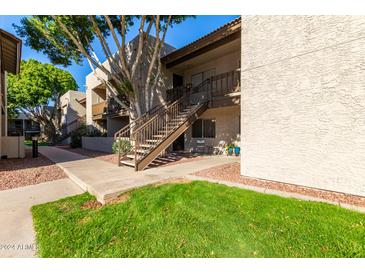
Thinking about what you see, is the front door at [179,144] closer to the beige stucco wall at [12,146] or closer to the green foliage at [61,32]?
the green foliage at [61,32]

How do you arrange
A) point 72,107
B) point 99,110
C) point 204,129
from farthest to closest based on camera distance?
point 72,107 < point 99,110 < point 204,129

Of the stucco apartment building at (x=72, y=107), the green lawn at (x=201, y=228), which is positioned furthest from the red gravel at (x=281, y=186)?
the stucco apartment building at (x=72, y=107)

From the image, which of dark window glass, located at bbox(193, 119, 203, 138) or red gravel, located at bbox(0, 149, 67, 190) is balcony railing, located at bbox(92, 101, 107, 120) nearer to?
dark window glass, located at bbox(193, 119, 203, 138)

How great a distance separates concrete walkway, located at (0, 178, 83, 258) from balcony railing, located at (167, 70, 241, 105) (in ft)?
24.4

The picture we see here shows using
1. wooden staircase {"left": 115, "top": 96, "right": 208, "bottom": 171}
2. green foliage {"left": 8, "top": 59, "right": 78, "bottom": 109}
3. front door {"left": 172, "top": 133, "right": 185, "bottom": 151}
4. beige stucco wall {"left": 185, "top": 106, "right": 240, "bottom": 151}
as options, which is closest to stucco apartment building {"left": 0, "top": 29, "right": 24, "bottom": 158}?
wooden staircase {"left": 115, "top": 96, "right": 208, "bottom": 171}

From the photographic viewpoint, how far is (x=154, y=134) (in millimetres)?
8500

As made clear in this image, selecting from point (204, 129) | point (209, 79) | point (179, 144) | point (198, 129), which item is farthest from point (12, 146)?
point (209, 79)

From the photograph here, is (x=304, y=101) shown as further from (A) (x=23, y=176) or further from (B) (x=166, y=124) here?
(A) (x=23, y=176)

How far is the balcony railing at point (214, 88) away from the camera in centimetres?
885

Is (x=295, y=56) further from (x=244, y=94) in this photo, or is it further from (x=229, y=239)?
(x=229, y=239)

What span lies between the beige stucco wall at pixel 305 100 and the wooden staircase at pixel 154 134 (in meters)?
3.38

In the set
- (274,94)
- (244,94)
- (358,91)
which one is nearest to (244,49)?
(244,94)

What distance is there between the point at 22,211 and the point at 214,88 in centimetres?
978

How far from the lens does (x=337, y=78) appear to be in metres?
3.86
